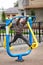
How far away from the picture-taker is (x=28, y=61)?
897 cm

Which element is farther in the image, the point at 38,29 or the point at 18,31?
the point at 38,29

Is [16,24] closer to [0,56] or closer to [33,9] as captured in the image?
[0,56]

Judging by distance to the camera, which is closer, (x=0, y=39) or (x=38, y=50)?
(x=38, y=50)

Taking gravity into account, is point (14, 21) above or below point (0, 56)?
above

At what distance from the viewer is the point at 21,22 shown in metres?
8.78

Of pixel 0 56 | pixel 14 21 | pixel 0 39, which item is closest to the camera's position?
pixel 14 21

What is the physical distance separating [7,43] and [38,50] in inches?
121

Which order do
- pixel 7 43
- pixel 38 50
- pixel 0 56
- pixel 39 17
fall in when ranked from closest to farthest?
pixel 7 43 < pixel 0 56 < pixel 38 50 < pixel 39 17

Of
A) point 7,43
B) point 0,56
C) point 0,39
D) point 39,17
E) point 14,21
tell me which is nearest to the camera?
point 7,43

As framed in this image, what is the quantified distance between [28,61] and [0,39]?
486 cm

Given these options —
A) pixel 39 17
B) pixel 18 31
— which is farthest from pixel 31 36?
pixel 39 17

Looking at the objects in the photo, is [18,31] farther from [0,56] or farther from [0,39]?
[0,39]

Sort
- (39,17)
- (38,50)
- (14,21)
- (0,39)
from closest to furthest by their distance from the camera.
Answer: (14,21) → (38,50) → (0,39) → (39,17)

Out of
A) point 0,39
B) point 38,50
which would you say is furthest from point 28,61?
point 0,39
